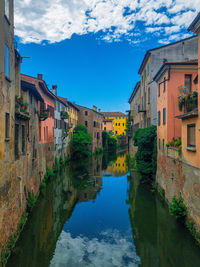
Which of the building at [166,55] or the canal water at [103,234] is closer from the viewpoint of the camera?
the canal water at [103,234]

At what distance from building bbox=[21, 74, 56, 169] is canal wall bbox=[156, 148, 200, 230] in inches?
462

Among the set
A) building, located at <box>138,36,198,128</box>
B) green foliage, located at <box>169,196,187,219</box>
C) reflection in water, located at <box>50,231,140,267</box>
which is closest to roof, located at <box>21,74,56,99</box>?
building, located at <box>138,36,198,128</box>

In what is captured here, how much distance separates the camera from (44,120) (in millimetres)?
22531

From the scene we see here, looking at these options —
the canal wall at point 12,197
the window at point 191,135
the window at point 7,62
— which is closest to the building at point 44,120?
the canal wall at point 12,197

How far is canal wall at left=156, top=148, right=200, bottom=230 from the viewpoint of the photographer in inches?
402

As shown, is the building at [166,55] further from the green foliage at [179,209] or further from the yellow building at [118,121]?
the yellow building at [118,121]

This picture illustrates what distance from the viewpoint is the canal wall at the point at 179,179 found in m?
10.2

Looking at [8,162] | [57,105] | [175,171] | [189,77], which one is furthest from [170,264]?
[57,105]

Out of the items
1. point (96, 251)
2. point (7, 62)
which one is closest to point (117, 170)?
point (96, 251)

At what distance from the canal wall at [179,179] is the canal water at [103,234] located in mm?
1411

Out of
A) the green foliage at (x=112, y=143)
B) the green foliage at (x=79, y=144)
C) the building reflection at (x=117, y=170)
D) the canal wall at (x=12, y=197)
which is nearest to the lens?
the canal wall at (x=12, y=197)

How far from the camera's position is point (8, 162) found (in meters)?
9.11

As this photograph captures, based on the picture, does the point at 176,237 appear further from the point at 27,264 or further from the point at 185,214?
the point at 27,264

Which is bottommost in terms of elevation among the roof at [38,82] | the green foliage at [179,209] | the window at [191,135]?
the green foliage at [179,209]
